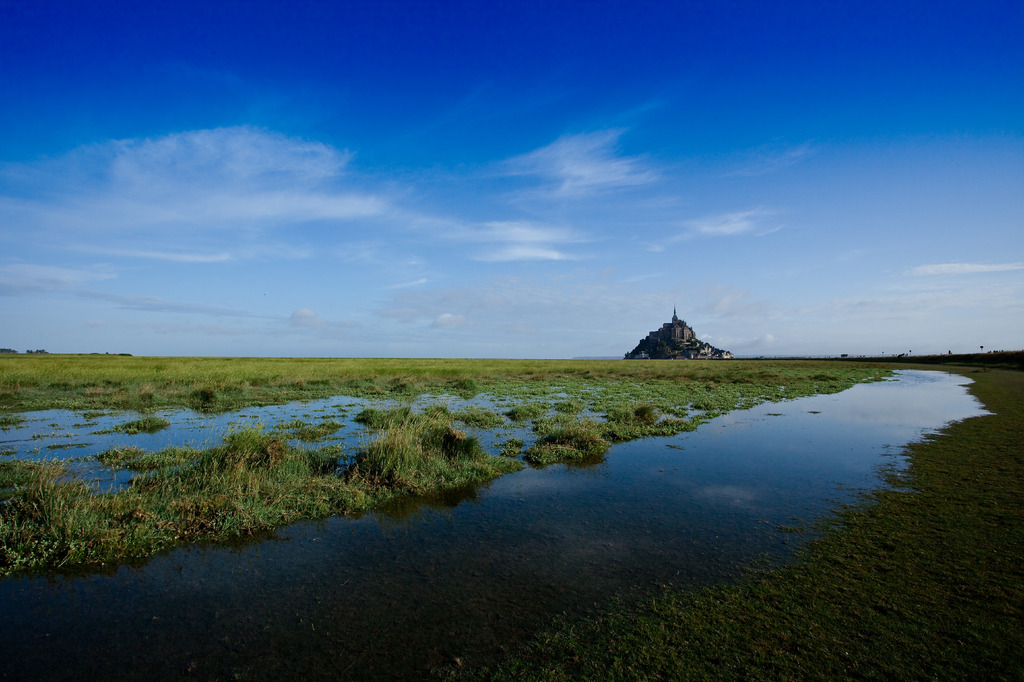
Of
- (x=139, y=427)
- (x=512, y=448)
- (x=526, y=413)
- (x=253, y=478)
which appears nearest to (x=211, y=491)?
(x=253, y=478)

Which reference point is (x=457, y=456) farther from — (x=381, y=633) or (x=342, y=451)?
(x=381, y=633)

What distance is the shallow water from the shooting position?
5.47 metres

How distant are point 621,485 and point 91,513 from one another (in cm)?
1126

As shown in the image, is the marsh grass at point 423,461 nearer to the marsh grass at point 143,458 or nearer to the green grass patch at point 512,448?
the green grass patch at point 512,448

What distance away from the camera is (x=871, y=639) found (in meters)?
5.40

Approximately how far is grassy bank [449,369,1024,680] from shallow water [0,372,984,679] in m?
0.61

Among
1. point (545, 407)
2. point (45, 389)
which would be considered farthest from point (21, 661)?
point (45, 389)

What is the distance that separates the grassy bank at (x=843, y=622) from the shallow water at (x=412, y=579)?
607mm

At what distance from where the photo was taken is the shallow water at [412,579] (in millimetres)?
5469

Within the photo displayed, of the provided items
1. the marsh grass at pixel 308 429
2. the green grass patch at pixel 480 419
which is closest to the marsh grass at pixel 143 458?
the marsh grass at pixel 308 429

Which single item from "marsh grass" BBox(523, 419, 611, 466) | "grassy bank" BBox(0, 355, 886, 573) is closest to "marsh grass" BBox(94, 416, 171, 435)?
"grassy bank" BBox(0, 355, 886, 573)

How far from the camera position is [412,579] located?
23.6 ft

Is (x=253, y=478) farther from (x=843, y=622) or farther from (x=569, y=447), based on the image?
(x=843, y=622)

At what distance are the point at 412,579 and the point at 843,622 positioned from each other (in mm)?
5954
